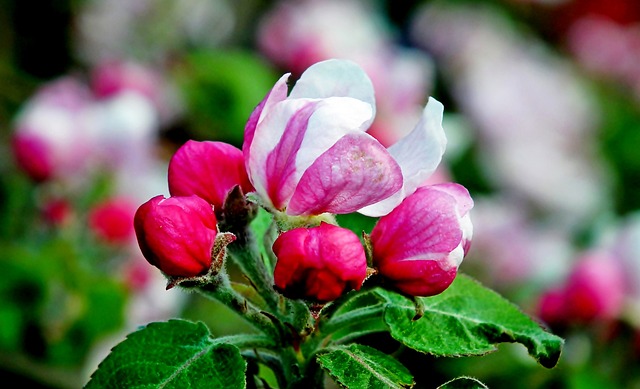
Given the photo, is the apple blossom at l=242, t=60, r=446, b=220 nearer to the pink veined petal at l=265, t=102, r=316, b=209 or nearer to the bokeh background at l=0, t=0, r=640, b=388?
the pink veined petal at l=265, t=102, r=316, b=209

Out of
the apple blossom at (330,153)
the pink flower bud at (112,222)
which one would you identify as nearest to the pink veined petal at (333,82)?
the apple blossom at (330,153)

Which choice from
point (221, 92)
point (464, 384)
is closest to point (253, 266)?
point (464, 384)

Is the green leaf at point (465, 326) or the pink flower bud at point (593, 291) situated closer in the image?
the green leaf at point (465, 326)

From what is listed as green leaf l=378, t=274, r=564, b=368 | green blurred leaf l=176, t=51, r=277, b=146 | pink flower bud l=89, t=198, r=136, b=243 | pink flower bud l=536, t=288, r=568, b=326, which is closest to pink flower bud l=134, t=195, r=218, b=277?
green leaf l=378, t=274, r=564, b=368

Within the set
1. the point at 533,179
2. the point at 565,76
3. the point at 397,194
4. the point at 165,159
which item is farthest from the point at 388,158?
the point at 565,76

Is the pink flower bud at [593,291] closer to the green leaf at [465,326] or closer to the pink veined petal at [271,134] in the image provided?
the green leaf at [465,326]
